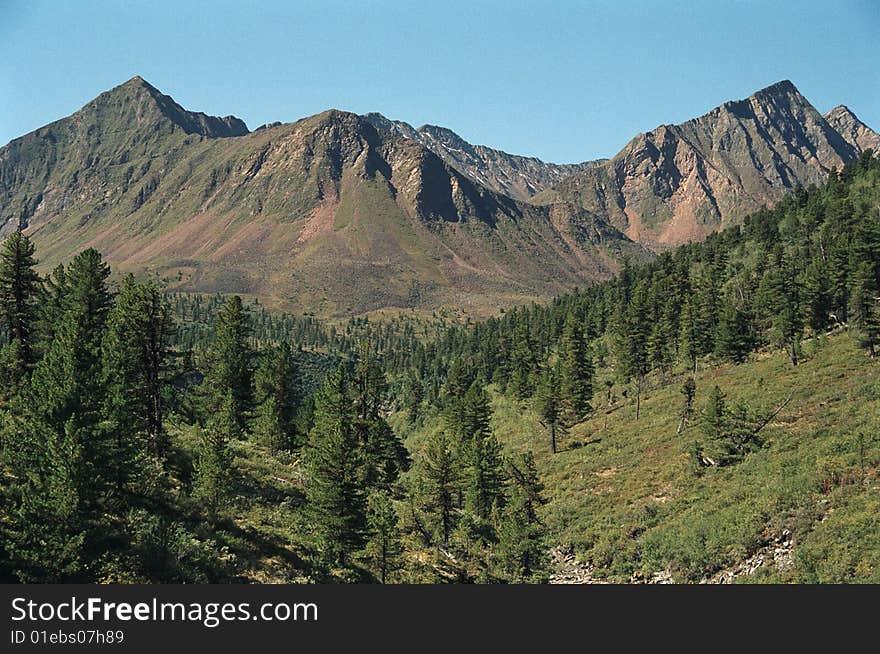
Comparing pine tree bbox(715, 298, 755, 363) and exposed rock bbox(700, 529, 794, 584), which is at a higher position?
pine tree bbox(715, 298, 755, 363)

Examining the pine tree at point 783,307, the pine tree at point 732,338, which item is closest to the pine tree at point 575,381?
the pine tree at point 732,338

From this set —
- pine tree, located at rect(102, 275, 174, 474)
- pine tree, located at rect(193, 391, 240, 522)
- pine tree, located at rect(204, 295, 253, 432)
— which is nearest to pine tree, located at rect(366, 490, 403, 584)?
pine tree, located at rect(193, 391, 240, 522)

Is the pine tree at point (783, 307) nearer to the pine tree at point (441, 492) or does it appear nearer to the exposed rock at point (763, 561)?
the exposed rock at point (763, 561)

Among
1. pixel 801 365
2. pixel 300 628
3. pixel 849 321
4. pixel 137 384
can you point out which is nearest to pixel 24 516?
pixel 300 628

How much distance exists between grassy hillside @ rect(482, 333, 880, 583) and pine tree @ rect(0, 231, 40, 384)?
41.6 metres

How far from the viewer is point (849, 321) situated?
7000cm

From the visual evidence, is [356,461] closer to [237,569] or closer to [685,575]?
[237,569]

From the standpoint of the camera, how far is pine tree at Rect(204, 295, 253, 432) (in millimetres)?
49469

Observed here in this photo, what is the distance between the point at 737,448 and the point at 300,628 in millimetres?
43241

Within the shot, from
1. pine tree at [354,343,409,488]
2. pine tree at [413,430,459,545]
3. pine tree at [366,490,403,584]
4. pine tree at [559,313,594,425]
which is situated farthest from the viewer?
pine tree at [559,313,594,425]

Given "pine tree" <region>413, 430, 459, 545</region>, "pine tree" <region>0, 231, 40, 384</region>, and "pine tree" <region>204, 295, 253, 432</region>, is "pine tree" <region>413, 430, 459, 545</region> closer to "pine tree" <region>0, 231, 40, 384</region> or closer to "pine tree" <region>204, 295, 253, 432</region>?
"pine tree" <region>204, 295, 253, 432</region>

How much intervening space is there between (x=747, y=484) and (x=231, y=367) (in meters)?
41.7

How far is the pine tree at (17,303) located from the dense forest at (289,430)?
11 cm

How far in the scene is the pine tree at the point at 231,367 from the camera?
49469 mm
